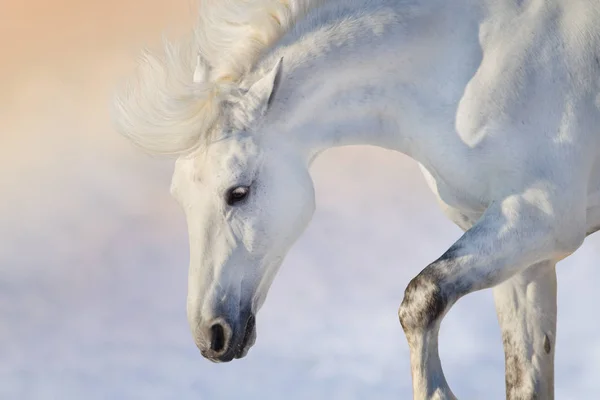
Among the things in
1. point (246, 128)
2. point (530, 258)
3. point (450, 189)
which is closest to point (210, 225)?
point (246, 128)

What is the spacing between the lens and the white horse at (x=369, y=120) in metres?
3.82

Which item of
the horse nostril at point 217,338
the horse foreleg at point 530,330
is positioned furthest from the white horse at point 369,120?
the horse foreleg at point 530,330

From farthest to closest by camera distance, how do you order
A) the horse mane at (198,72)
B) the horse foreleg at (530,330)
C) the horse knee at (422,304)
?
1. the horse foreleg at (530,330)
2. the horse mane at (198,72)
3. the horse knee at (422,304)

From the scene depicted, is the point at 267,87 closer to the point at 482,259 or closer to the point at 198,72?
the point at 198,72

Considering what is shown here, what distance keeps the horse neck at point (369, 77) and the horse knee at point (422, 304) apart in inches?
24.8

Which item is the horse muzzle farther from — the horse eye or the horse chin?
the horse eye

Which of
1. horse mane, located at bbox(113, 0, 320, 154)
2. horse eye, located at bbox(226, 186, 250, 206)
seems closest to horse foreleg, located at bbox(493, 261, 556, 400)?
horse eye, located at bbox(226, 186, 250, 206)

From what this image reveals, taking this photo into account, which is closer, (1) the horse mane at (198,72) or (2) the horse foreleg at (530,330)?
(1) the horse mane at (198,72)

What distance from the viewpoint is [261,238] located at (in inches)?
154

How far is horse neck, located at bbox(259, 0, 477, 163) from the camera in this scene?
156 inches

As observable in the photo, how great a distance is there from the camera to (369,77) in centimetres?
400

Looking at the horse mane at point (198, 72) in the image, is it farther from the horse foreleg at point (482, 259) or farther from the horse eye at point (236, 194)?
the horse foreleg at point (482, 259)

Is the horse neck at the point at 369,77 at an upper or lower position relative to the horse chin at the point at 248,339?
upper

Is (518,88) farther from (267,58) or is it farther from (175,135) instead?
(175,135)
